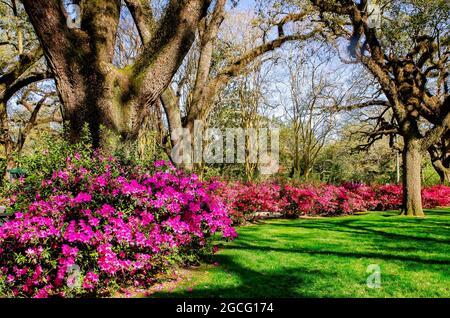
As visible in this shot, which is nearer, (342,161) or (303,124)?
(303,124)

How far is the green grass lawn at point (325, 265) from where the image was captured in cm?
450

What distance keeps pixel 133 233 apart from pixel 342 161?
33578 mm

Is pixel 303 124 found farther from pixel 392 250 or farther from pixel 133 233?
pixel 133 233

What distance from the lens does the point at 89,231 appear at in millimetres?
3996

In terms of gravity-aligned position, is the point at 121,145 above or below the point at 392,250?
above

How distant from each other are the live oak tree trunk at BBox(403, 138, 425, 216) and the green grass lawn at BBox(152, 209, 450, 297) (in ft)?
10.7

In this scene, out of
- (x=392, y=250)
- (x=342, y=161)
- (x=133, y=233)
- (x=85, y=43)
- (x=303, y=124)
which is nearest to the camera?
(x=133, y=233)

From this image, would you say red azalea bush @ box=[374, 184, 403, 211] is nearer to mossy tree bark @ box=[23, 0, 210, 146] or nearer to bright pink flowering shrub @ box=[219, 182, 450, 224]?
bright pink flowering shrub @ box=[219, 182, 450, 224]

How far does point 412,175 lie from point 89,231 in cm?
1206

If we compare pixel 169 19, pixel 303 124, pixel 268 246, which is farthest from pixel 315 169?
pixel 169 19

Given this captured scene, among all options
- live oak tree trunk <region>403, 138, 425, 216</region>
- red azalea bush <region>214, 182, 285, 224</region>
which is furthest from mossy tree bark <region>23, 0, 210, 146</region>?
live oak tree trunk <region>403, 138, 425, 216</region>

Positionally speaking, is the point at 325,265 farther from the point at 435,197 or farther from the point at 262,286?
the point at 435,197

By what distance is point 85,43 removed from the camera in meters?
5.59

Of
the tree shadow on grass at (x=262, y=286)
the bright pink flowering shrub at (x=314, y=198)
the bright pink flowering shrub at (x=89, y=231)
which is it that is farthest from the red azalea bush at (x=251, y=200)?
the bright pink flowering shrub at (x=89, y=231)
